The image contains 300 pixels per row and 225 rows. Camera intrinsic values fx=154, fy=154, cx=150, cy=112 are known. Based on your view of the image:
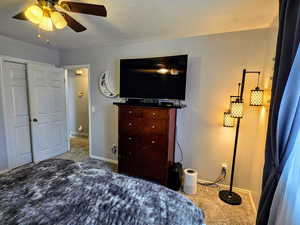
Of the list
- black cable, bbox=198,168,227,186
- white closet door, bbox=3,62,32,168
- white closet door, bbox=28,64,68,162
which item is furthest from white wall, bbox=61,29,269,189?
white closet door, bbox=3,62,32,168

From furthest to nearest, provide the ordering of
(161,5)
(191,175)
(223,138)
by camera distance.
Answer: (223,138), (191,175), (161,5)

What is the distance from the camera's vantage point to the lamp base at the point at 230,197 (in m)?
2.14

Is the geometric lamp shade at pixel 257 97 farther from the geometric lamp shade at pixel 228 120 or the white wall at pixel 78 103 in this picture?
the white wall at pixel 78 103

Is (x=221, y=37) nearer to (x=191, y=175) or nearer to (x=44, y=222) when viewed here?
(x=191, y=175)

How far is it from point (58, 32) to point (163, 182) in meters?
2.93

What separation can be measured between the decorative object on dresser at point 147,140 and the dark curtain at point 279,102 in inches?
49.7

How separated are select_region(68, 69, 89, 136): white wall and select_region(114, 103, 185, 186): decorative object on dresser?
9.25 feet

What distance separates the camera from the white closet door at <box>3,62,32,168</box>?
2.79m

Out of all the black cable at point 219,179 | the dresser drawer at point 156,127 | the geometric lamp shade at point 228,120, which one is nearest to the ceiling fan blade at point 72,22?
the dresser drawer at point 156,127

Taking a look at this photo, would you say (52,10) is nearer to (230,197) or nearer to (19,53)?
(19,53)

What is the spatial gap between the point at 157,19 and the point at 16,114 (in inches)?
120

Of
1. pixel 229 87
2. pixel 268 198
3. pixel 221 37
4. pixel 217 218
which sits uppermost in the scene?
pixel 221 37

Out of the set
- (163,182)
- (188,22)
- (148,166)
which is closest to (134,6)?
(188,22)

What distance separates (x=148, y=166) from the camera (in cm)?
249
